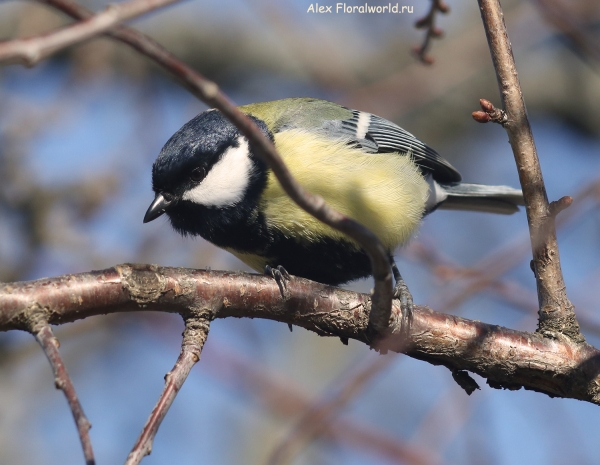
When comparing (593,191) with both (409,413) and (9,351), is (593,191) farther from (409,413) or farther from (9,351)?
(409,413)

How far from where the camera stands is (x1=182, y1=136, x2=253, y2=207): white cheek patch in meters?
2.34

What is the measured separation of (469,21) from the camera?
4.94 meters

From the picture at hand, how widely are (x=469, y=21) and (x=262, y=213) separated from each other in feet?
11.0

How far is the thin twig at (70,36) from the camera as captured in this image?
2.27ft

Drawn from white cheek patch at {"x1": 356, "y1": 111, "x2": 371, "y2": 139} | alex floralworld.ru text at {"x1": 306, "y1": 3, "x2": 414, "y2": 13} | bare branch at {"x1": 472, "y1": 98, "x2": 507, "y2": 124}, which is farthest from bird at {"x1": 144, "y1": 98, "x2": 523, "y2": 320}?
alex floralworld.ru text at {"x1": 306, "y1": 3, "x2": 414, "y2": 13}

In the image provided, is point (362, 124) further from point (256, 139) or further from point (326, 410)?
point (256, 139)

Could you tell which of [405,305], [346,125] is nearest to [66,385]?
[405,305]

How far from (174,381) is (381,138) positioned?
173cm

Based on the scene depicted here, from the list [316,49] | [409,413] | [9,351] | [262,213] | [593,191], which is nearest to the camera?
[593,191]

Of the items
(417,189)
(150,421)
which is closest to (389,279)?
(150,421)

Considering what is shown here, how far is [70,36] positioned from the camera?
0.69m

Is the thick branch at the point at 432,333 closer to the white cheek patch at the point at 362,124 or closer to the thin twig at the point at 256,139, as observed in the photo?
the thin twig at the point at 256,139

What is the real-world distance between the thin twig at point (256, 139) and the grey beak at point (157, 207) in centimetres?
107

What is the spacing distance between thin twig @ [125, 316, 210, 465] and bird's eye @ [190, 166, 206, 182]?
852 mm
